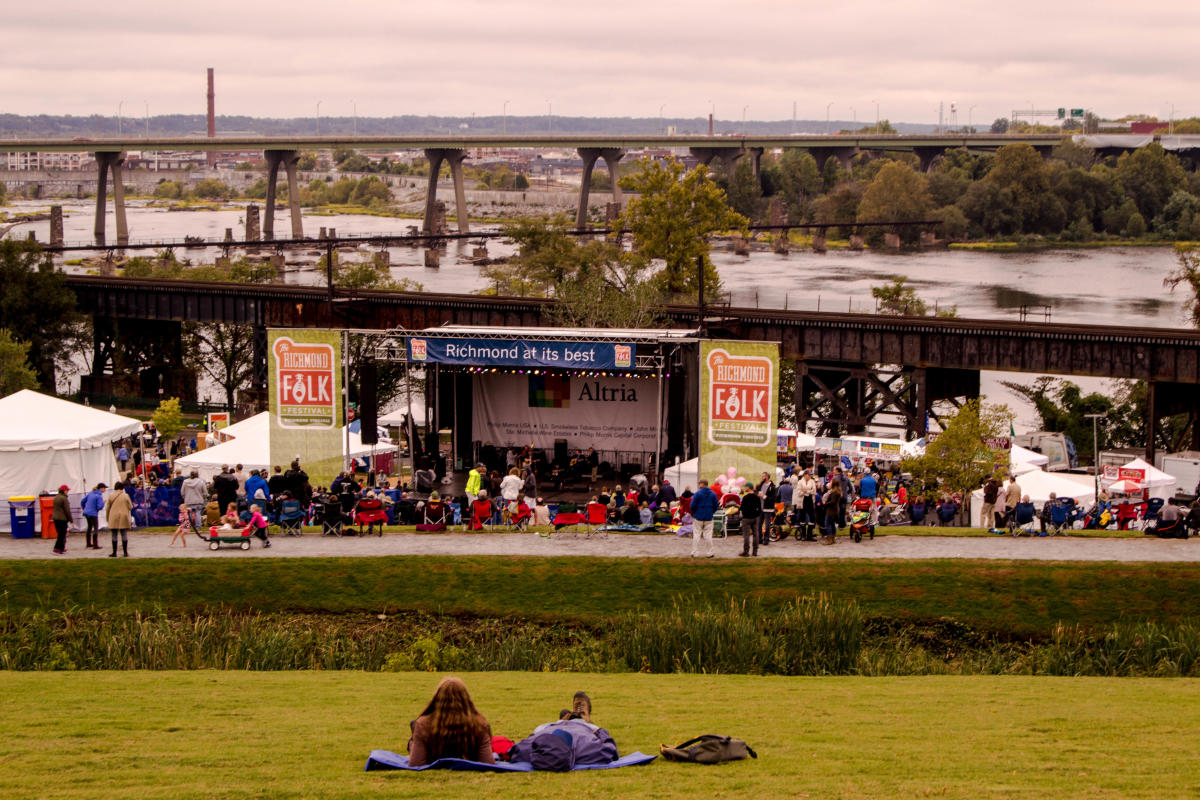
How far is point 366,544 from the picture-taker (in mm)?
22859

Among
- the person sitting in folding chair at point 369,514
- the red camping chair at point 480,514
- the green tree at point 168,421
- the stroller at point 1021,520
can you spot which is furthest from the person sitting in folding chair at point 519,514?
the green tree at point 168,421

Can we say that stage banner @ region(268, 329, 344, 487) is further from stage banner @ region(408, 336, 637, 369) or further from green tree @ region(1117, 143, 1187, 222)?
green tree @ region(1117, 143, 1187, 222)

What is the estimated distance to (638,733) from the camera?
11.5 meters

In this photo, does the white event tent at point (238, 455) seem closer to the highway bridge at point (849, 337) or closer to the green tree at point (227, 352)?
the highway bridge at point (849, 337)

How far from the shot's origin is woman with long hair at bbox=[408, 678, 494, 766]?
9.76 metres

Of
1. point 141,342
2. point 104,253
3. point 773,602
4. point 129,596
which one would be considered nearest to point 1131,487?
point 773,602

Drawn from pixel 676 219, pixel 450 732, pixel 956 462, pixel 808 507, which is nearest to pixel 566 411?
pixel 956 462

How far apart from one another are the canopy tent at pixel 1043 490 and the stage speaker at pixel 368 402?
14231mm

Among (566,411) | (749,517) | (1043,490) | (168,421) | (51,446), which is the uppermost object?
(566,411)

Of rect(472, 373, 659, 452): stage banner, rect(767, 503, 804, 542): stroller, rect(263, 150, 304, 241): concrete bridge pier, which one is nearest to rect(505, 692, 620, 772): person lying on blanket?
rect(767, 503, 804, 542): stroller

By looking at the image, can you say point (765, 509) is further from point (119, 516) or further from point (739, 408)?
point (119, 516)

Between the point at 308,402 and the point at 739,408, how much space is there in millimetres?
9719

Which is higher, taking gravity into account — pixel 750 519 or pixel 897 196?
pixel 897 196

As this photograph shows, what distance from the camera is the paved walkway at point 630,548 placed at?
70.2 feet
